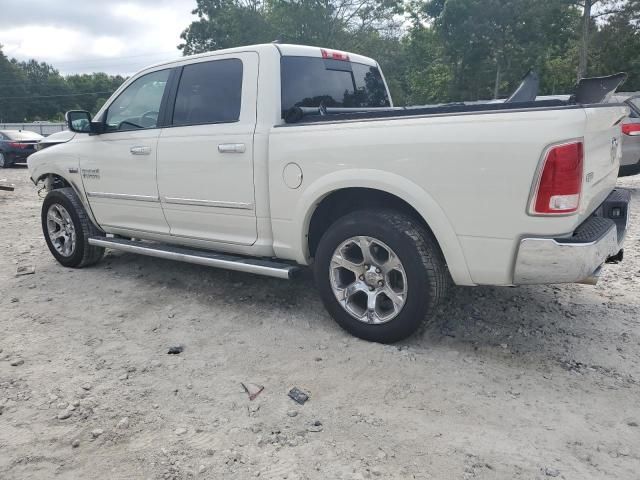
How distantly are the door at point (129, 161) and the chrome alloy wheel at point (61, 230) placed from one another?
0.48m

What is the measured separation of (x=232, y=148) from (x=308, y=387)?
1800mm

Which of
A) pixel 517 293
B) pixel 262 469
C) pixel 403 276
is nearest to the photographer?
pixel 262 469

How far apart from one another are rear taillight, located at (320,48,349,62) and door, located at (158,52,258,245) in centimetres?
68

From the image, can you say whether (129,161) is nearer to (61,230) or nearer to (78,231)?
(78,231)

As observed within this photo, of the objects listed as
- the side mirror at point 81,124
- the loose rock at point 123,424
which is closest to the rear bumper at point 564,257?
the loose rock at point 123,424

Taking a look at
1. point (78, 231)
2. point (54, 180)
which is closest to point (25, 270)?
point (78, 231)

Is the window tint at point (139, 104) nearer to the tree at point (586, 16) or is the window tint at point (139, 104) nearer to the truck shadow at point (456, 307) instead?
the truck shadow at point (456, 307)

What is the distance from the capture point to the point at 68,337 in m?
3.68

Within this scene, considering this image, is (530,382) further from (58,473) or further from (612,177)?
(58,473)

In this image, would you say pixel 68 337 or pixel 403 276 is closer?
pixel 403 276

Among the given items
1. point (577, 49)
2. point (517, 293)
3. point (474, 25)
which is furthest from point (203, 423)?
point (577, 49)

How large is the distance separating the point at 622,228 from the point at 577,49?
35463 millimetres

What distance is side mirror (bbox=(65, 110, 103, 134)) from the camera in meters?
4.80

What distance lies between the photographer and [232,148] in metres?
3.74
